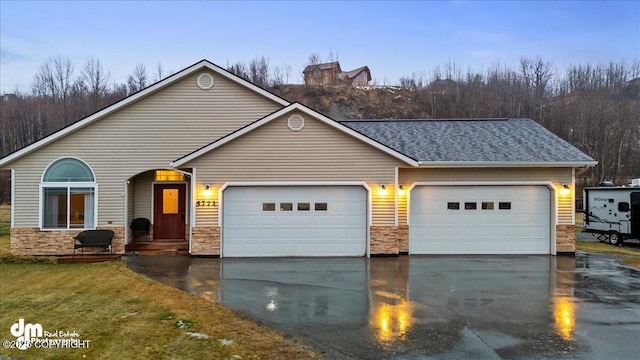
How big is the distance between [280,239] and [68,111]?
51.9m

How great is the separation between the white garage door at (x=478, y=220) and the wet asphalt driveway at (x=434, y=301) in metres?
0.63

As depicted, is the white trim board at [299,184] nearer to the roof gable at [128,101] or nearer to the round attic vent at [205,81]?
the roof gable at [128,101]

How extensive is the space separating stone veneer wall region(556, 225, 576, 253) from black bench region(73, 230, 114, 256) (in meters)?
15.2

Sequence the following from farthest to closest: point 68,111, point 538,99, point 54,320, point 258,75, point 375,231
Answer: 1. point 258,75
2. point 538,99
3. point 68,111
4. point 375,231
5. point 54,320

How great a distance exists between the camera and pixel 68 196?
14.3 m

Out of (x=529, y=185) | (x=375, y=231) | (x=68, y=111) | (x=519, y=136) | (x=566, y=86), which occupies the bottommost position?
(x=375, y=231)

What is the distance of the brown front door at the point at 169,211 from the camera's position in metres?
15.8

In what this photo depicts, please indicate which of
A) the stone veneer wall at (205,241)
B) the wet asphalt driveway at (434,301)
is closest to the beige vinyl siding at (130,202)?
the wet asphalt driveway at (434,301)

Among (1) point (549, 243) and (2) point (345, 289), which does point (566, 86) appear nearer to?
(1) point (549, 243)

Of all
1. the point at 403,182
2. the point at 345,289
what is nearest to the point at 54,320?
the point at 345,289

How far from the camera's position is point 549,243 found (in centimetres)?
1429

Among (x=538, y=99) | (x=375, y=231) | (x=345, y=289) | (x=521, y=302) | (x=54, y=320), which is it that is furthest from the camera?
(x=538, y=99)

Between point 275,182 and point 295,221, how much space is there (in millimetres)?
1448

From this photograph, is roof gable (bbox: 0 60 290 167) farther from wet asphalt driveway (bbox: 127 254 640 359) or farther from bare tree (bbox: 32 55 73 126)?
bare tree (bbox: 32 55 73 126)
